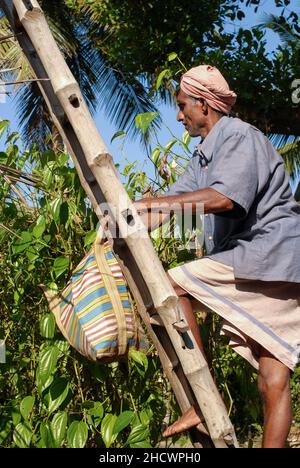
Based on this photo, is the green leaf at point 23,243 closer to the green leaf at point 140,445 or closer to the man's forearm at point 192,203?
the man's forearm at point 192,203

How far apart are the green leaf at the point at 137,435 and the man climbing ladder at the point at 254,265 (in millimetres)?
229

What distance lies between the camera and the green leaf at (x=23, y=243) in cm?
260

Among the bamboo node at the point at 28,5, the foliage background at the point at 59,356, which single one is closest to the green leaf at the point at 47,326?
the foliage background at the point at 59,356

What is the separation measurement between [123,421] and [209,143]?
894 millimetres

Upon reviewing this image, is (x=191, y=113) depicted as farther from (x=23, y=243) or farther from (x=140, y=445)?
(x=140, y=445)

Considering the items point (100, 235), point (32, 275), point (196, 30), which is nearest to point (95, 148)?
point (100, 235)

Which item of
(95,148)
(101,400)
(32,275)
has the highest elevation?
(95,148)

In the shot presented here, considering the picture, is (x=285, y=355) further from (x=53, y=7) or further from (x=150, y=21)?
(x=53, y=7)

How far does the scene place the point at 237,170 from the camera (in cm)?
223

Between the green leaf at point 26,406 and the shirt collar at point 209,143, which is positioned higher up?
the shirt collar at point 209,143

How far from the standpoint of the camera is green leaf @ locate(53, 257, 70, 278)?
2.59m

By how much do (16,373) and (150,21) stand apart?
7057 millimetres

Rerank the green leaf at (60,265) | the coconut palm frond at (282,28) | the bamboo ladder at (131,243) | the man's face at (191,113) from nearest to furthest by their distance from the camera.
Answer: the bamboo ladder at (131,243) < the man's face at (191,113) < the green leaf at (60,265) < the coconut palm frond at (282,28)

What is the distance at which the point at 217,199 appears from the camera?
219 cm
